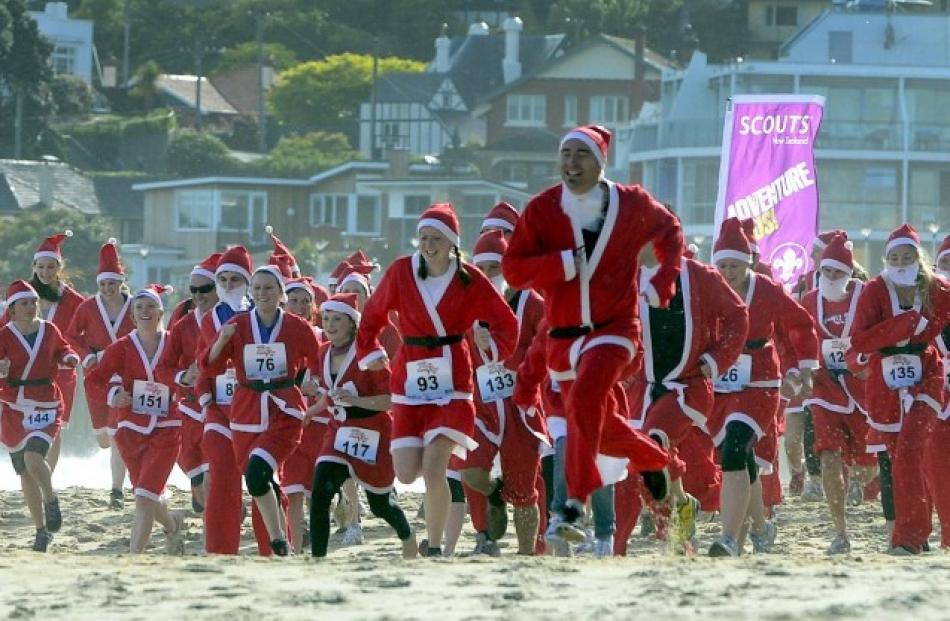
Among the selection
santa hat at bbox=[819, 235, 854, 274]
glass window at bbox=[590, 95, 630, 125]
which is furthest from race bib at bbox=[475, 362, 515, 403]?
glass window at bbox=[590, 95, 630, 125]

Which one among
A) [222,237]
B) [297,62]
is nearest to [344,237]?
[222,237]

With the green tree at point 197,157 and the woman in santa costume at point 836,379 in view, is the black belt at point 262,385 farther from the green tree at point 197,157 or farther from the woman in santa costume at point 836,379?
the green tree at point 197,157

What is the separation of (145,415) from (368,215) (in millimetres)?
65561

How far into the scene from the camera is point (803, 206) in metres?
22.8

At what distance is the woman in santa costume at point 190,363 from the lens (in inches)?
627

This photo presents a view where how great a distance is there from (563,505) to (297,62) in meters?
109

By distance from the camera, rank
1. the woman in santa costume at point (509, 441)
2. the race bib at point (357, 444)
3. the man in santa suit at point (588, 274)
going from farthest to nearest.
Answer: the woman in santa costume at point (509, 441) < the race bib at point (357, 444) < the man in santa suit at point (588, 274)

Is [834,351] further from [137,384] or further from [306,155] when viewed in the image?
[306,155]

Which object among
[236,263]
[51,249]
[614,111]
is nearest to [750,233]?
[236,263]

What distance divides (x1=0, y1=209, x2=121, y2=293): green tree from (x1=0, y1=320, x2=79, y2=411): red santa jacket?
4623 cm

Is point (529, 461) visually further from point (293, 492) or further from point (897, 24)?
point (897, 24)

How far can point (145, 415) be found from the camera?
1627 cm

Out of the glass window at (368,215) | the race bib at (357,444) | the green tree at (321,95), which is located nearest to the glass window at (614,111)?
the green tree at (321,95)

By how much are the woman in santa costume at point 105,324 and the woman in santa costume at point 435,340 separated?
770 centimetres
